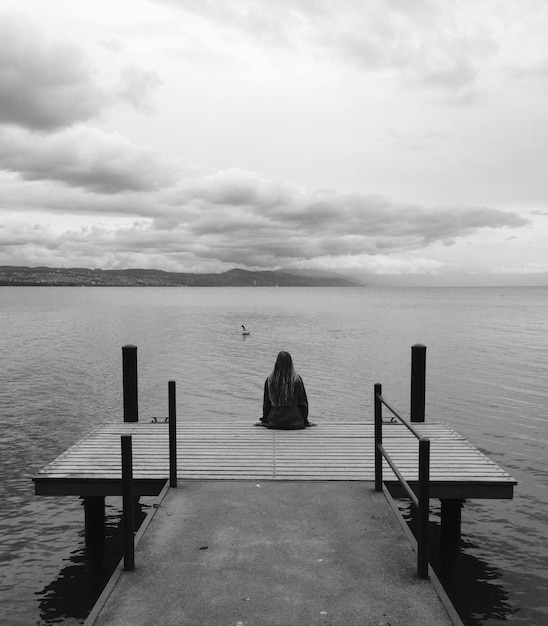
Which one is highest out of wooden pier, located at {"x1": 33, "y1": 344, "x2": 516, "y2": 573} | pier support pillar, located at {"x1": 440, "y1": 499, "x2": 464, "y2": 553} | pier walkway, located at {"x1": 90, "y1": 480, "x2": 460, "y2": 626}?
pier walkway, located at {"x1": 90, "y1": 480, "x2": 460, "y2": 626}

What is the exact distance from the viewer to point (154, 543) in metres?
5.94

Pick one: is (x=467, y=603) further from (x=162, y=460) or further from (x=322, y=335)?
(x=322, y=335)

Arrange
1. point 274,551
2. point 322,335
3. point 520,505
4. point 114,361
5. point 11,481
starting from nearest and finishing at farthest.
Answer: point 274,551 < point 520,505 < point 11,481 < point 114,361 < point 322,335

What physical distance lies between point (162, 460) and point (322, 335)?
4632 centimetres

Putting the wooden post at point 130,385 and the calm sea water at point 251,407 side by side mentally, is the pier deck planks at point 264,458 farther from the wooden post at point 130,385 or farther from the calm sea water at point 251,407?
the calm sea water at point 251,407

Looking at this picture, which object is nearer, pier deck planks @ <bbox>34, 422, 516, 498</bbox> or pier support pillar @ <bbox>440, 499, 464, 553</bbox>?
pier deck planks @ <bbox>34, 422, 516, 498</bbox>

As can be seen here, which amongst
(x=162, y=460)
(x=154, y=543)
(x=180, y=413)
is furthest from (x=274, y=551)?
(x=180, y=413)

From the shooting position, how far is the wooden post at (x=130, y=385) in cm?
1189

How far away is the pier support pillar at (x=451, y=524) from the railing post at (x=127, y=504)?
6342mm

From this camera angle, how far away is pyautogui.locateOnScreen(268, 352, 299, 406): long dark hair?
1056cm

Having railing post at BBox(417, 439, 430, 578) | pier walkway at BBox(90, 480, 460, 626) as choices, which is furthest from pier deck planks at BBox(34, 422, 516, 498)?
railing post at BBox(417, 439, 430, 578)

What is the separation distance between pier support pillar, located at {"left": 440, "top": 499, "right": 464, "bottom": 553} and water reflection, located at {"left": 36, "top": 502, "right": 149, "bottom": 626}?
5493 millimetres

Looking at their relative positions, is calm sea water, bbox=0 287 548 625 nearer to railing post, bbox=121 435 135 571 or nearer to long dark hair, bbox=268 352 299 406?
railing post, bbox=121 435 135 571

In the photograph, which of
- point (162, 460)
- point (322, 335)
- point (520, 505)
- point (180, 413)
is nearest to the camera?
point (162, 460)
